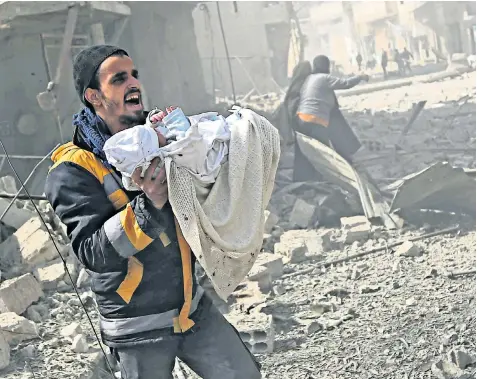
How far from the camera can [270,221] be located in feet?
25.9

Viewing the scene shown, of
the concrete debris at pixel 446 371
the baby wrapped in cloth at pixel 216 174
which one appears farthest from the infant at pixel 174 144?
the concrete debris at pixel 446 371

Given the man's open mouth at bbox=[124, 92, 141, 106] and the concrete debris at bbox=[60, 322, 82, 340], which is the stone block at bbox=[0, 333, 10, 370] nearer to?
the concrete debris at bbox=[60, 322, 82, 340]

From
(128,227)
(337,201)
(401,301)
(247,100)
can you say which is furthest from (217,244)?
(247,100)

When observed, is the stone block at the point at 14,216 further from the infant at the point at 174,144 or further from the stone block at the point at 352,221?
the infant at the point at 174,144

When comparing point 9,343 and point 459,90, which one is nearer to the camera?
point 9,343

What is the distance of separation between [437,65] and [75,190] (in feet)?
98.7

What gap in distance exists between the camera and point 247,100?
2317cm

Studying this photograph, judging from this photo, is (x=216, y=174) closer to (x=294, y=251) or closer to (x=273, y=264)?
(x=273, y=264)

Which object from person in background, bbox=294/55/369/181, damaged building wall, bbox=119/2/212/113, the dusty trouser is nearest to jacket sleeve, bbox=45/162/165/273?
the dusty trouser

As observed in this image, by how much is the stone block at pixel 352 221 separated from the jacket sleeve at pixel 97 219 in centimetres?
548

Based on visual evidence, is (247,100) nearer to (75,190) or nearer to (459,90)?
(459,90)

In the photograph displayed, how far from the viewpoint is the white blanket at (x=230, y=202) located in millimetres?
2271

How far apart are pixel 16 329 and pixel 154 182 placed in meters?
2.97

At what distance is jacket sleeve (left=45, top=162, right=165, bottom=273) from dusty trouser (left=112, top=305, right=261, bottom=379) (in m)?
0.38
